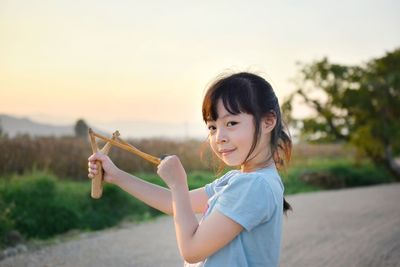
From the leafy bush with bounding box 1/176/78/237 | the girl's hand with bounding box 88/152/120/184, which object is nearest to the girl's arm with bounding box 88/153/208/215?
the girl's hand with bounding box 88/152/120/184

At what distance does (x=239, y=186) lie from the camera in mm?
1883

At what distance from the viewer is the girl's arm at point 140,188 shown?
234cm

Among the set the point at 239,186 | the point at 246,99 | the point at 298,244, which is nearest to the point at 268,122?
the point at 246,99

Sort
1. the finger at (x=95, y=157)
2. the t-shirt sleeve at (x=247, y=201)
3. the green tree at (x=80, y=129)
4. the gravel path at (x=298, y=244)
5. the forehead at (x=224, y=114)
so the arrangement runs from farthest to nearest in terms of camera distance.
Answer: the green tree at (x=80, y=129) → the gravel path at (x=298, y=244) → the finger at (x=95, y=157) → the forehead at (x=224, y=114) → the t-shirt sleeve at (x=247, y=201)

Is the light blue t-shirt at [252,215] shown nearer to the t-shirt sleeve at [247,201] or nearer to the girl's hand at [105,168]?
the t-shirt sleeve at [247,201]

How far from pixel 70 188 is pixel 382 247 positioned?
4969 mm

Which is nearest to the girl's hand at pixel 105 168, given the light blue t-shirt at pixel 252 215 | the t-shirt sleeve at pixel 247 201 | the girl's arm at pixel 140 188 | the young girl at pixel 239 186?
the girl's arm at pixel 140 188

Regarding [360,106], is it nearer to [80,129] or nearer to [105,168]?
[80,129]

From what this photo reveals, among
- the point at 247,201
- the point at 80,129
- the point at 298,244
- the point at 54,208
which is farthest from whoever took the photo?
the point at 80,129

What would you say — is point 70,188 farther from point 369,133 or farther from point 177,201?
point 369,133

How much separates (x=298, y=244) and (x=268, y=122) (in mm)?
4348

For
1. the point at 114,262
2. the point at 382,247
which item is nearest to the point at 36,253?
the point at 114,262

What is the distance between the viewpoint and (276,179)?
1.97 metres

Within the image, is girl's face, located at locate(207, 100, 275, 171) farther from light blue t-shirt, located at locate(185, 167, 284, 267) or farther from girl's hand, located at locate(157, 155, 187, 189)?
girl's hand, located at locate(157, 155, 187, 189)
